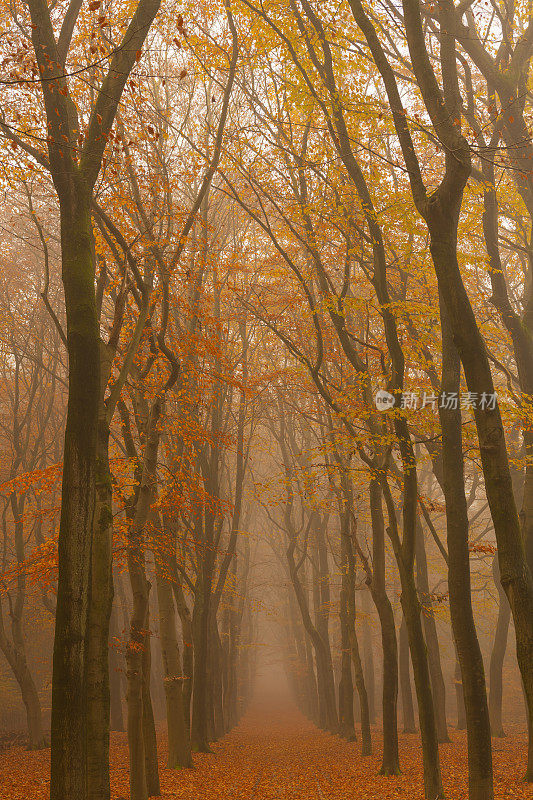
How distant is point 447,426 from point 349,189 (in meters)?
5.21

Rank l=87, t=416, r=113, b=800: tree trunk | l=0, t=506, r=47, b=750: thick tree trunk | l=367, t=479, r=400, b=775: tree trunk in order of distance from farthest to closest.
Answer: l=0, t=506, r=47, b=750: thick tree trunk < l=367, t=479, r=400, b=775: tree trunk < l=87, t=416, r=113, b=800: tree trunk

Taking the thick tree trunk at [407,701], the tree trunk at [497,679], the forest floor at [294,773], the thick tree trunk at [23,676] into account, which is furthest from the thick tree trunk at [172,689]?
the tree trunk at [497,679]

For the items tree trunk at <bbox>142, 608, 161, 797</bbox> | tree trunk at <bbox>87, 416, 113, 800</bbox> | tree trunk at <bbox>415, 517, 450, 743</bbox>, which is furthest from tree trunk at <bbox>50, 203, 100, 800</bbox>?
tree trunk at <bbox>415, 517, 450, 743</bbox>

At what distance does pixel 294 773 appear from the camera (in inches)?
528

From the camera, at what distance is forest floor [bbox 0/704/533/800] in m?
10.3

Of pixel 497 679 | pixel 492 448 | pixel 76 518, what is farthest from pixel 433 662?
pixel 76 518

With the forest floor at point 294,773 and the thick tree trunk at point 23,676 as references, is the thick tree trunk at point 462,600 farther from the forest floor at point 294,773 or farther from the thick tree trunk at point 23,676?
the thick tree trunk at point 23,676

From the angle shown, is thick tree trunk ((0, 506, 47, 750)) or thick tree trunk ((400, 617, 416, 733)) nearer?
thick tree trunk ((0, 506, 47, 750))

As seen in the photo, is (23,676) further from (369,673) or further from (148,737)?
(369,673)

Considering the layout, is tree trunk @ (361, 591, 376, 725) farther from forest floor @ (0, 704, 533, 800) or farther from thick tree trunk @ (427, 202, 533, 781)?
thick tree trunk @ (427, 202, 533, 781)

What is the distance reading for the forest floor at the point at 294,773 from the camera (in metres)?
10.3

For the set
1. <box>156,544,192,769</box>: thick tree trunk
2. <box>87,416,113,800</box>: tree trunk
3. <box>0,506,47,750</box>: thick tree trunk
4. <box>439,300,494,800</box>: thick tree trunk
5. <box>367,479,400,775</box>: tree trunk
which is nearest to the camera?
<box>439,300,494,800</box>: thick tree trunk

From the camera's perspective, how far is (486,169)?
35.4 feet

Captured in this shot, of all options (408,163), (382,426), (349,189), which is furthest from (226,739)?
(408,163)
